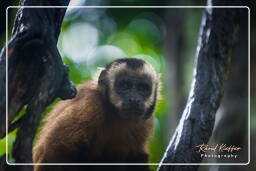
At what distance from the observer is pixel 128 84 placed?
379 cm

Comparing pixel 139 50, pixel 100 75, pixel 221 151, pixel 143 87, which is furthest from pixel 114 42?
pixel 221 151

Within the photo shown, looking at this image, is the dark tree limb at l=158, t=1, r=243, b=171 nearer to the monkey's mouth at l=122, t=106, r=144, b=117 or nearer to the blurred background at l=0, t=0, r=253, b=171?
the blurred background at l=0, t=0, r=253, b=171

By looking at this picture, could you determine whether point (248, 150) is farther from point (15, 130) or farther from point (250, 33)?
point (15, 130)

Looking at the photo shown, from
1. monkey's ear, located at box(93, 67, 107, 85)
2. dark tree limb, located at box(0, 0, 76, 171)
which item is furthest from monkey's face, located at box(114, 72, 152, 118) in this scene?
dark tree limb, located at box(0, 0, 76, 171)

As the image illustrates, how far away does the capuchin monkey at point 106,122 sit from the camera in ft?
11.3

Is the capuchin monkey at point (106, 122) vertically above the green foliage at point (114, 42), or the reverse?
the green foliage at point (114, 42)

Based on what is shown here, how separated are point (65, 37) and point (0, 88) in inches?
29.1

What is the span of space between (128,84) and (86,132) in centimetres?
63

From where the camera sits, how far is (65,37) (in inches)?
134

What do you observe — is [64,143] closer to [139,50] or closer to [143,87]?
[143,87]

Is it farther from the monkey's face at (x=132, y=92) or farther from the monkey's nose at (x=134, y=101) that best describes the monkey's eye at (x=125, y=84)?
the monkey's nose at (x=134, y=101)

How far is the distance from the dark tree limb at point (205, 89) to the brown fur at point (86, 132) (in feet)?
2.20

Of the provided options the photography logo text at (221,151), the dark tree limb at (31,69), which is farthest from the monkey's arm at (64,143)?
the photography logo text at (221,151)

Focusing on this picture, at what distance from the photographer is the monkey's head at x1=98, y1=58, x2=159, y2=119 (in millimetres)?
3664
